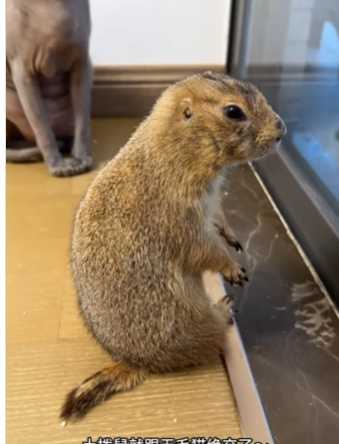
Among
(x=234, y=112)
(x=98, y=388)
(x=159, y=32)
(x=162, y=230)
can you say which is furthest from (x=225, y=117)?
(x=159, y=32)

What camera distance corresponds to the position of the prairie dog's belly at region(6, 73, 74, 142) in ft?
6.60

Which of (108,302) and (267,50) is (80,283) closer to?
(108,302)

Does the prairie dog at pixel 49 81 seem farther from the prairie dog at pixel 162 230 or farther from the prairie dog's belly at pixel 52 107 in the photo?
the prairie dog at pixel 162 230

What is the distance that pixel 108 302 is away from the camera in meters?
1.17

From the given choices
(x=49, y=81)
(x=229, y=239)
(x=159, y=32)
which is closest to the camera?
(x=229, y=239)

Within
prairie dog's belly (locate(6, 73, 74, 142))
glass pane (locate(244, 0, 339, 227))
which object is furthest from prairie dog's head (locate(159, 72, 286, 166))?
prairie dog's belly (locate(6, 73, 74, 142))

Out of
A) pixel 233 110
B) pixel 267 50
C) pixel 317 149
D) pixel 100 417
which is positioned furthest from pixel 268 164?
pixel 100 417

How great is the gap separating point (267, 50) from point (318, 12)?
0.44 m

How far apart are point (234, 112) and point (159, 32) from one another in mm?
1444

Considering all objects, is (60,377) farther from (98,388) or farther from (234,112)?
(234,112)

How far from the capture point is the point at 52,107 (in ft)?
6.88

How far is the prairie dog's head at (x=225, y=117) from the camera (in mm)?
1058

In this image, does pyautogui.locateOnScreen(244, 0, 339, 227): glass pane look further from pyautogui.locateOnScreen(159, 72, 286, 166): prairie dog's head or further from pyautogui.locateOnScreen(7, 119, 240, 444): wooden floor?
pyautogui.locateOnScreen(7, 119, 240, 444): wooden floor

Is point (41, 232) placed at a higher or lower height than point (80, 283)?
lower
